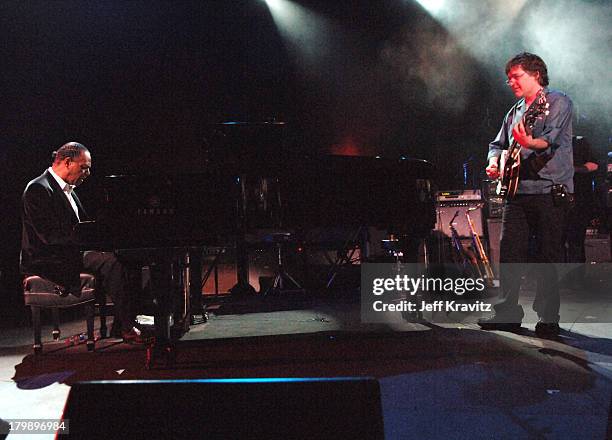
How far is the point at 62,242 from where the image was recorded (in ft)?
11.1

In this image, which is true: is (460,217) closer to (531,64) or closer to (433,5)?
(433,5)

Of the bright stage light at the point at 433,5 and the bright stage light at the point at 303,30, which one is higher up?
the bright stage light at the point at 433,5

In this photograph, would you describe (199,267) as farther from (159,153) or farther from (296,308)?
(159,153)

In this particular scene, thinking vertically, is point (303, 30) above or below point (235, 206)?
above

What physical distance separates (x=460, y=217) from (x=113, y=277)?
520 centimetres

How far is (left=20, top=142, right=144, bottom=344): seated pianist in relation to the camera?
133 inches

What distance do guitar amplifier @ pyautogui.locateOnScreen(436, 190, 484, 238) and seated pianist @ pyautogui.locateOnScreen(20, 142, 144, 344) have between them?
4.88 metres

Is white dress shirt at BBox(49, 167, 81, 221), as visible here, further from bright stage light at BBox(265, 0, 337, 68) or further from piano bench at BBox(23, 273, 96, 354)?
bright stage light at BBox(265, 0, 337, 68)

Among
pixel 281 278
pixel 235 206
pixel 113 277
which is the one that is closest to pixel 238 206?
pixel 235 206

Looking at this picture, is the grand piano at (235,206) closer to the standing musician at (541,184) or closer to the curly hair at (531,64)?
the standing musician at (541,184)

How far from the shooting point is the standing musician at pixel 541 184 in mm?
3252

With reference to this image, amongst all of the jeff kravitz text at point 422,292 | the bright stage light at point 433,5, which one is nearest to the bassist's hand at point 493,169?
the jeff kravitz text at point 422,292

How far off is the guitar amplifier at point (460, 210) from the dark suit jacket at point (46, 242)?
5205 mm

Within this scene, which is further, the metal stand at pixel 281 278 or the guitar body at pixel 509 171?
the metal stand at pixel 281 278
